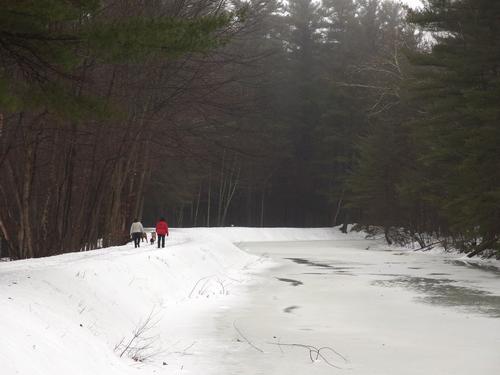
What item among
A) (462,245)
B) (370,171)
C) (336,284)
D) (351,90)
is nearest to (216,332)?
(336,284)

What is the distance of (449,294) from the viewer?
1841 centimetres

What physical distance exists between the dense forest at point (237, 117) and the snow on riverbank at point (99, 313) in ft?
9.25

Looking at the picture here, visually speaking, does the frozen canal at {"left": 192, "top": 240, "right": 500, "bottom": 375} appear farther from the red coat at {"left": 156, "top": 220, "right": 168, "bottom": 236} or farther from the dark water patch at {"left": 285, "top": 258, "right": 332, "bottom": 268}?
the dark water patch at {"left": 285, "top": 258, "right": 332, "bottom": 268}

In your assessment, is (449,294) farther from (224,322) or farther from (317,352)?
(317,352)

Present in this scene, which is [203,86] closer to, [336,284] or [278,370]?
[336,284]

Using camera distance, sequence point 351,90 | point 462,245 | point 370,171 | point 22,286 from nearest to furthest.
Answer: point 22,286, point 462,245, point 370,171, point 351,90

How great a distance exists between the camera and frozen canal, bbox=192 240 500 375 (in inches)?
377

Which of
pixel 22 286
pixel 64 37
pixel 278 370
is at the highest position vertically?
pixel 64 37

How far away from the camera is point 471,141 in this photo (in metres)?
24.7

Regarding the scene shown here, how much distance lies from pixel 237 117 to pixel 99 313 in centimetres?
2360

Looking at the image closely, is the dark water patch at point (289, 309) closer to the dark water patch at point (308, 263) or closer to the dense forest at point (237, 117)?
the dense forest at point (237, 117)

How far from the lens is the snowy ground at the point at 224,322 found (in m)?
8.69

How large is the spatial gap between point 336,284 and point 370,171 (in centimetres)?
2992

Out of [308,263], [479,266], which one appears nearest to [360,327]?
[308,263]
